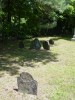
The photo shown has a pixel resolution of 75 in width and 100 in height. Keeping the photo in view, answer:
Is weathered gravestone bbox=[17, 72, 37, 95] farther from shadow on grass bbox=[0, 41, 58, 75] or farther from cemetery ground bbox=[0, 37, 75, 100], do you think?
shadow on grass bbox=[0, 41, 58, 75]

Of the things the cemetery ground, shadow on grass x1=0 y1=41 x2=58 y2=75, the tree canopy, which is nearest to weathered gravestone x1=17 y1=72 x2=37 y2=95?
the cemetery ground

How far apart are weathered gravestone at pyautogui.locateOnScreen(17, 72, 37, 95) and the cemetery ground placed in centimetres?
15

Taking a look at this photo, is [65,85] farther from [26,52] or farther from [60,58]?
[26,52]

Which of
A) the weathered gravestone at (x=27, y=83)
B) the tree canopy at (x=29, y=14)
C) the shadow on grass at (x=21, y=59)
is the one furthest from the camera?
the tree canopy at (x=29, y=14)

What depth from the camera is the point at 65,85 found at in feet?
26.6

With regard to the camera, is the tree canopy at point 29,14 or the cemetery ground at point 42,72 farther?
the tree canopy at point 29,14

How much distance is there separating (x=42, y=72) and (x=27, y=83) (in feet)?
8.42

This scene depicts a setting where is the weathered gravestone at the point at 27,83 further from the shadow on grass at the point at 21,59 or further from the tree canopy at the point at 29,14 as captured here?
the tree canopy at the point at 29,14

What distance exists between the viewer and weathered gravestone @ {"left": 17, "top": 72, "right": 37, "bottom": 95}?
7.17m

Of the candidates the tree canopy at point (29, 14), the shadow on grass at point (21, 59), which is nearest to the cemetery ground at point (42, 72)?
the shadow on grass at point (21, 59)

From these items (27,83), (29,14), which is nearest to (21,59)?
(27,83)

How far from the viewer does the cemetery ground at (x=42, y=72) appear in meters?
7.21

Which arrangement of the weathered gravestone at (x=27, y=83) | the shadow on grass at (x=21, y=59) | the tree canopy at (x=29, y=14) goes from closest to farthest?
1. the weathered gravestone at (x=27, y=83)
2. the shadow on grass at (x=21, y=59)
3. the tree canopy at (x=29, y=14)

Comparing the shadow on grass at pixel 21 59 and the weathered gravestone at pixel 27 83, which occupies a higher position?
the weathered gravestone at pixel 27 83
